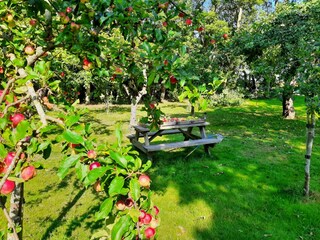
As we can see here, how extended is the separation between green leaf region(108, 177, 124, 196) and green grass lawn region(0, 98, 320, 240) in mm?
3809

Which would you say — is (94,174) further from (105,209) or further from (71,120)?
(71,120)

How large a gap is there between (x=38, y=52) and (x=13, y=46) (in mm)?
301

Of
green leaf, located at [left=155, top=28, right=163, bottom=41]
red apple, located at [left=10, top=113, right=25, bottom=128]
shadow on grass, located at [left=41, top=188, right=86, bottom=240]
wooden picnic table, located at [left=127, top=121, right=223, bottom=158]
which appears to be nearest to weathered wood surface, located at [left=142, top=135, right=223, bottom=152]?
wooden picnic table, located at [left=127, top=121, right=223, bottom=158]

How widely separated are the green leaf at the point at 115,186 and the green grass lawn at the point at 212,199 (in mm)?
3809

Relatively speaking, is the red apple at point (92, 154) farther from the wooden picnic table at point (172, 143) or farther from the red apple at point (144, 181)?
the wooden picnic table at point (172, 143)

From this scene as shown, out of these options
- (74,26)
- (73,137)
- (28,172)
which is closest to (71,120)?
(73,137)

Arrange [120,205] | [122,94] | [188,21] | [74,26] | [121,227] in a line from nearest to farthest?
1. [121,227]
2. [120,205]
3. [74,26]
4. [188,21]
5. [122,94]

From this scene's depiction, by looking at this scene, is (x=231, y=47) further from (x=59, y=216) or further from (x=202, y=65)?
(x=59, y=216)

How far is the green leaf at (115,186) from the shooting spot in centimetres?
120

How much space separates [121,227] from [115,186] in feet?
0.57

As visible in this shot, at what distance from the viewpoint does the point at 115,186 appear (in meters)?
1.22

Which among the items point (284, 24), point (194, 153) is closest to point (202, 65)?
point (284, 24)

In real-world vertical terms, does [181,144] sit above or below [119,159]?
below

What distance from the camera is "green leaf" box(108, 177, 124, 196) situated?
120 centimetres
